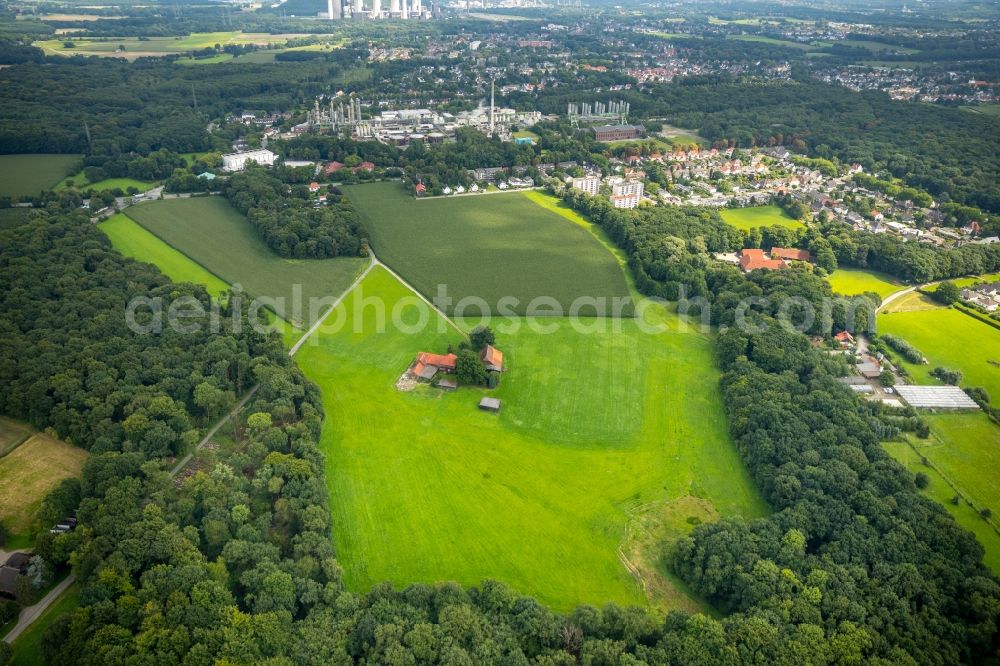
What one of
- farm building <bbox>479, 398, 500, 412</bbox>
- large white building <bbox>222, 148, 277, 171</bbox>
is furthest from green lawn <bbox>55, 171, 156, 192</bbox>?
farm building <bbox>479, 398, 500, 412</bbox>

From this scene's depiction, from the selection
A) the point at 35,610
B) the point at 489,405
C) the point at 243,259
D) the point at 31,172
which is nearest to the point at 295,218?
the point at 243,259

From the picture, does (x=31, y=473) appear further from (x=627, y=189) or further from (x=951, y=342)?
(x=627, y=189)

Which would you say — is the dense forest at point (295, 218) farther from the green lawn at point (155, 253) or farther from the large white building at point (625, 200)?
the large white building at point (625, 200)

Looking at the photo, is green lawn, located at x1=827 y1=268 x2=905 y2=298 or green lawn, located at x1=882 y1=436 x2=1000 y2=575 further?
green lawn, located at x1=827 y1=268 x2=905 y2=298

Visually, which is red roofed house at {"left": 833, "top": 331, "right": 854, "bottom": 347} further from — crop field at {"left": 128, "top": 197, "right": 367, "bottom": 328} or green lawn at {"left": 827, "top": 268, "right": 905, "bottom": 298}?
crop field at {"left": 128, "top": 197, "right": 367, "bottom": 328}

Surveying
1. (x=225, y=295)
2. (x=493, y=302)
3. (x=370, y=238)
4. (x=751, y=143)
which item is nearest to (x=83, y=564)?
(x=225, y=295)
